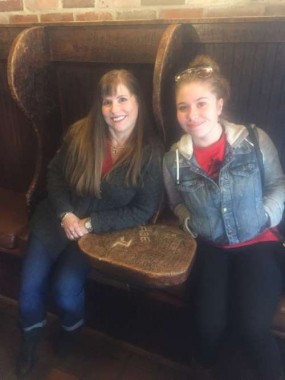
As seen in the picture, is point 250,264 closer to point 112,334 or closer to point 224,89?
point 224,89

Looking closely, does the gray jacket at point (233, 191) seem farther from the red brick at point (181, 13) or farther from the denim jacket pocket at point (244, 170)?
the red brick at point (181, 13)

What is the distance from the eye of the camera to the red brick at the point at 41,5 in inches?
63.0

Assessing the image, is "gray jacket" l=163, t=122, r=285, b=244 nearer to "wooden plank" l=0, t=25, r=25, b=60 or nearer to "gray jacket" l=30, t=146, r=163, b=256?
"gray jacket" l=30, t=146, r=163, b=256

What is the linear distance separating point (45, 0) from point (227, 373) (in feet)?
5.85

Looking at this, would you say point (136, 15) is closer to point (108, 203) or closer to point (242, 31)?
point (242, 31)

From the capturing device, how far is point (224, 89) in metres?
1.18

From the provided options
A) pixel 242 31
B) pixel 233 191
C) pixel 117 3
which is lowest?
pixel 233 191

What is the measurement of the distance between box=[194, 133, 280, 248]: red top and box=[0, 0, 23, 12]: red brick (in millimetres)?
1161

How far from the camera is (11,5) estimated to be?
5.55ft

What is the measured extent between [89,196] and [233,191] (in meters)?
0.53

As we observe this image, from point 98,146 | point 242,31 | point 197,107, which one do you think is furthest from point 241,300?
A: point 242,31

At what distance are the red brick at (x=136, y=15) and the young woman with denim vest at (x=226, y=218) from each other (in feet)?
1.33

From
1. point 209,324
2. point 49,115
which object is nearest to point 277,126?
point 209,324

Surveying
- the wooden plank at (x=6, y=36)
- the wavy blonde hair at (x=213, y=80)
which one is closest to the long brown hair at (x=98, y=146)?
the wavy blonde hair at (x=213, y=80)
